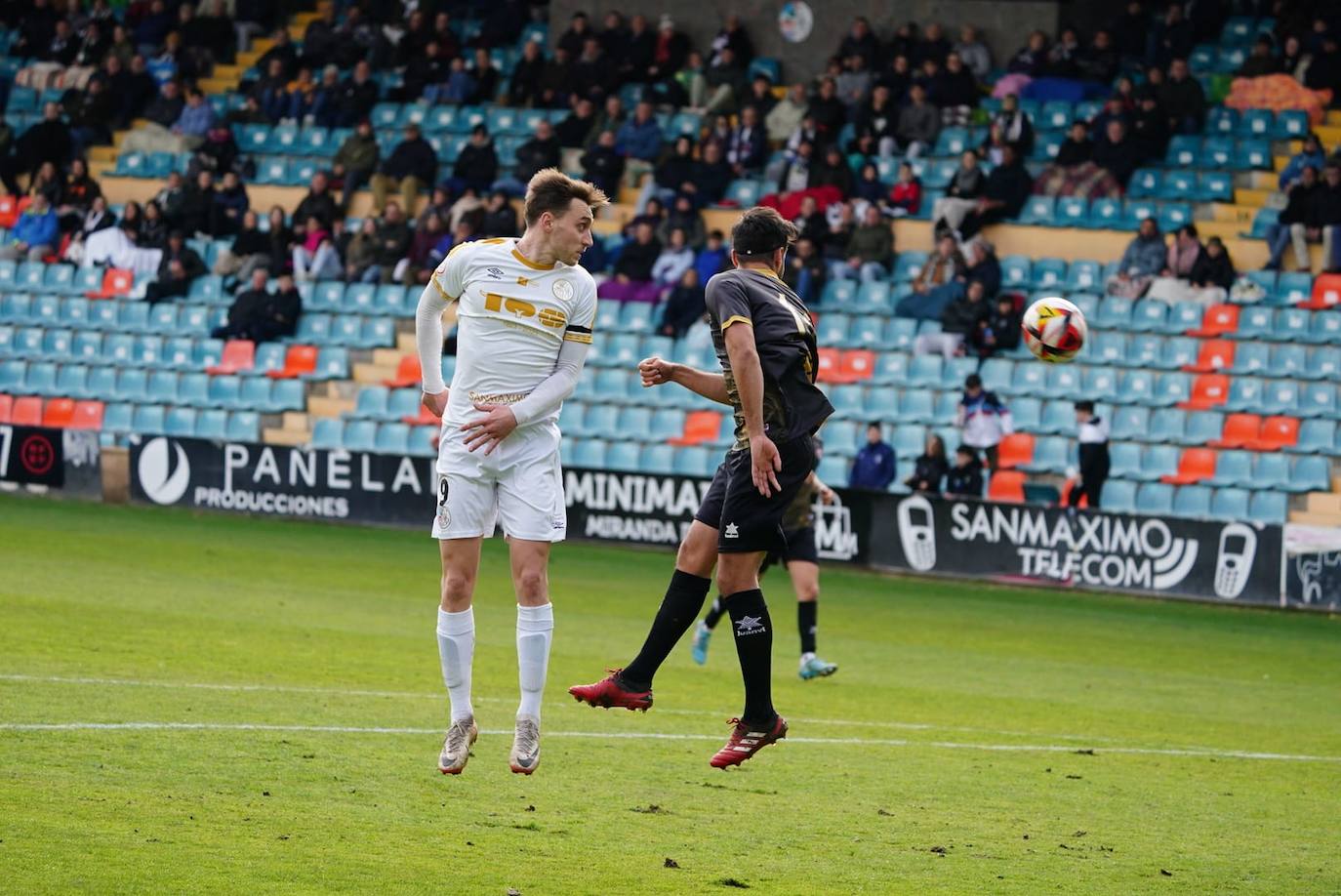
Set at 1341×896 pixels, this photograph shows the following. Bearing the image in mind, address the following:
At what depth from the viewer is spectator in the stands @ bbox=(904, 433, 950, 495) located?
22297 millimetres

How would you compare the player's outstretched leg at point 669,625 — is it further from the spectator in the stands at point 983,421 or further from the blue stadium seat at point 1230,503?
the blue stadium seat at point 1230,503

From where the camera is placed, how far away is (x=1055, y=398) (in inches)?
927

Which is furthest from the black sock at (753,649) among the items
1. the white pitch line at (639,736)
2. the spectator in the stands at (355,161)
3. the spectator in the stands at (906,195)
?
the spectator in the stands at (355,161)

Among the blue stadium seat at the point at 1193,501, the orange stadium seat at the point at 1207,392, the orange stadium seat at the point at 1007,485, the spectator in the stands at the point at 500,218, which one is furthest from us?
the spectator in the stands at the point at 500,218

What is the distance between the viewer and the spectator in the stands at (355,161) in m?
29.6

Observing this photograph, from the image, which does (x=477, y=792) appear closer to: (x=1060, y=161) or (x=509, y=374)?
(x=509, y=374)

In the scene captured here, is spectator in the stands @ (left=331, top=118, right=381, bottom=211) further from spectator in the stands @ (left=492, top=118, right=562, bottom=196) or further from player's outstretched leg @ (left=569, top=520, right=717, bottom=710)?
player's outstretched leg @ (left=569, top=520, right=717, bottom=710)

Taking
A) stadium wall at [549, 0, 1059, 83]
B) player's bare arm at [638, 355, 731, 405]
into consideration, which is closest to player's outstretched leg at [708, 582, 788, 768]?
player's bare arm at [638, 355, 731, 405]

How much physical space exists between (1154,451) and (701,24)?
11505 millimetres

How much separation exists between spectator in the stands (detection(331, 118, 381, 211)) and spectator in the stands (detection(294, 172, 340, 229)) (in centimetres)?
60

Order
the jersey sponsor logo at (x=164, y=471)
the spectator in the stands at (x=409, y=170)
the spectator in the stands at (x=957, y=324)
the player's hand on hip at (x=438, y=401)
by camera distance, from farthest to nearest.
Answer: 1. the spectator in the stands at (x=409, y=170)
2. the jersey sponsor logo at (x=164, y=471)
3. the spectator in the stands at (x=957, y=324)
4. the player's hand on hip at (x=438, y=401)

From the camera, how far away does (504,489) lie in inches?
326

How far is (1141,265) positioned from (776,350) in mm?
17119

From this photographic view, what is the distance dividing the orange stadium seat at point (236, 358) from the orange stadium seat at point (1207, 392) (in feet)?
42.7
